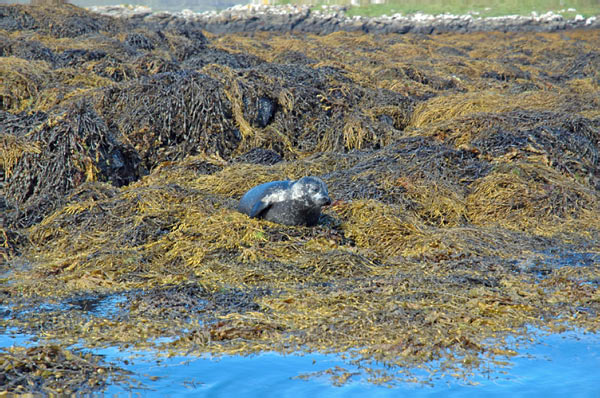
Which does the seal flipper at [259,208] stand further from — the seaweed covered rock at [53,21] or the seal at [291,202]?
the seaweed covered rock at [53,21]

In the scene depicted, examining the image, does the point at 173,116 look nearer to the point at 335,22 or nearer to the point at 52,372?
the point at 52,372

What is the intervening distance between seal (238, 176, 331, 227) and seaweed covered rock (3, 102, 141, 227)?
80.2 inches

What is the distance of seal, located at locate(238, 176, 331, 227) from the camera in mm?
5531

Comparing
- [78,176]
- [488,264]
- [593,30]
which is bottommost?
[488,264]

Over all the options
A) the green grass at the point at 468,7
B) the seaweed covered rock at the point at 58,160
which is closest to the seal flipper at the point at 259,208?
the seaweed covered rock at the point at 58,160

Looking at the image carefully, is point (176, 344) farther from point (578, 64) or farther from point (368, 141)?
point (578, 64)

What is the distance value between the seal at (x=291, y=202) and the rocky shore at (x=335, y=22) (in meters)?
23.6

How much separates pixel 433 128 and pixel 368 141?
0.83 m

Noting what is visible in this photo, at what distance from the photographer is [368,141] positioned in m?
8.63

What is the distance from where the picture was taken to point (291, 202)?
5551 millimetres

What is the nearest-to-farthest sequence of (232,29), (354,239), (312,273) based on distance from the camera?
(312,273)
(354,239)
(232,29)

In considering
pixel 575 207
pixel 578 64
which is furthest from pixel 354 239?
pixel 578 64

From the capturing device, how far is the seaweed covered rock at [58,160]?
21.9 ft

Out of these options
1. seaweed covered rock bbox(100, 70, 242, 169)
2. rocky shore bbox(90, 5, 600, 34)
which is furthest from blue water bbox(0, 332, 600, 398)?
rocky shore bbox(90, 5, 600, 34)
